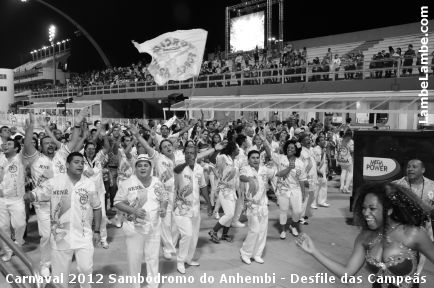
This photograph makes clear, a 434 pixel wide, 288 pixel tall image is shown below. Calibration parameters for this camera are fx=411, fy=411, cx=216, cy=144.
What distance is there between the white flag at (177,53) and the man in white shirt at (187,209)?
4.84m

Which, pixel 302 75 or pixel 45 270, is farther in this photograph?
pixel 302 75

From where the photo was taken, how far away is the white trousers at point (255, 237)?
20.5 feet

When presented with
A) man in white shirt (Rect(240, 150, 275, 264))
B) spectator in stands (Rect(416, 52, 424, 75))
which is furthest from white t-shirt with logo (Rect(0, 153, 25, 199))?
spectator in stands (Rect(416, 52, 424, 75))

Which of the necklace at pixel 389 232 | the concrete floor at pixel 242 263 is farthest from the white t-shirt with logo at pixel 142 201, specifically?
the necklace at pixel 389 232

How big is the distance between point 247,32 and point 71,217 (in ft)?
99.0

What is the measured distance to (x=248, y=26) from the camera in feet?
107

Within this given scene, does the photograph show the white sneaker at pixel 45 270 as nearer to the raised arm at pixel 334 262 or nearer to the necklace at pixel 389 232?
the raised arm at pixel 334 262

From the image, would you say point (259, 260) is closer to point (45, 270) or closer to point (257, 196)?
point (257, 196)

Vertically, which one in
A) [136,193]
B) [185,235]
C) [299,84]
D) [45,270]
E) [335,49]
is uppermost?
[335,49]

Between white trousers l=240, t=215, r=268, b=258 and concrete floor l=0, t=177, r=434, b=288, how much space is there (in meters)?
0.18

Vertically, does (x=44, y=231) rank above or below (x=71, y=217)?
below

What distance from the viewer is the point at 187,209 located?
591 centimetres

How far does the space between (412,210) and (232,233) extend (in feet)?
16.9

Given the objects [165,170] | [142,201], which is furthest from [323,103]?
[142,201]
